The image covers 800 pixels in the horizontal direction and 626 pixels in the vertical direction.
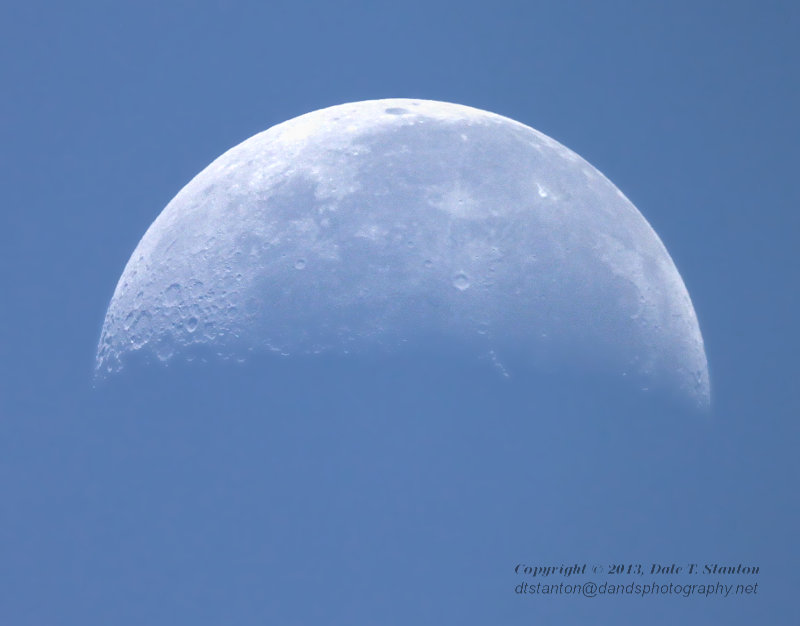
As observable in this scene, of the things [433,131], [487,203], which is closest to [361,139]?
[433,131]

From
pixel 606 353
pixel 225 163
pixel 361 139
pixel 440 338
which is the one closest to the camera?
pixel 440 338

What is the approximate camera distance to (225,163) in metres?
14.7

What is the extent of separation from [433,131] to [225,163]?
8.74 ft

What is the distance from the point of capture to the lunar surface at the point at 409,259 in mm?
12016

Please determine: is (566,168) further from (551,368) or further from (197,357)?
(197,357)

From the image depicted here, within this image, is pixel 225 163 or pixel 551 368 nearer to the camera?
pixel 551 368

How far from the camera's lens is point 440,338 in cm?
1184

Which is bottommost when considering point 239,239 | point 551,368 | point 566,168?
point 551,368

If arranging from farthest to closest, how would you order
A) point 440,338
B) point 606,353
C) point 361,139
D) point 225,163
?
point 225,163, point 361,139, point 606,353, point 440,338

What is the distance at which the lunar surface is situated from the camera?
39.4 feet

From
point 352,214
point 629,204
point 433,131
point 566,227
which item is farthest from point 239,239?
point 629,204

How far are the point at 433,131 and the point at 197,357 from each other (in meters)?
3.60

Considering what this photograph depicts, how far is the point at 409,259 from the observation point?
12.1 metres

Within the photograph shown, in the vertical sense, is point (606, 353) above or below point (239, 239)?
below
